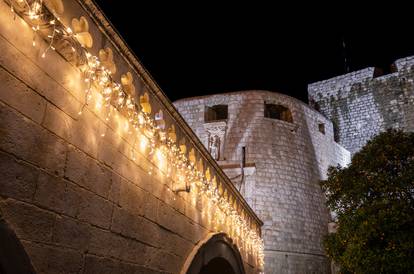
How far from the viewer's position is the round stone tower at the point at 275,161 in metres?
19.1

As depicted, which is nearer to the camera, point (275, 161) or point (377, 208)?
point (377, 208)

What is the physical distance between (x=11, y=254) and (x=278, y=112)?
21828 mm

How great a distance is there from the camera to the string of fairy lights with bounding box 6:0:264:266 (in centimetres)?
294

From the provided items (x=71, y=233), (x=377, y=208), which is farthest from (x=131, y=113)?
(x=377, y=208)

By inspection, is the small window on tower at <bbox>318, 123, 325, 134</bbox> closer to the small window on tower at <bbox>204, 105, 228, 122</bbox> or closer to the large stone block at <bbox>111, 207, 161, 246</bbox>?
the small window on tower at <bbox>204, 105, 228, 122</bbox>

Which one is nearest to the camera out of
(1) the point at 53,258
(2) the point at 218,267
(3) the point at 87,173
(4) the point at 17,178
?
(4) the point at 17,178

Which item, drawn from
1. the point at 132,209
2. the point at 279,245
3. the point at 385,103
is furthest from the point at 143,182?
the point at 385,103

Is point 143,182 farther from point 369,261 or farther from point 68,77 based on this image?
point 369,261

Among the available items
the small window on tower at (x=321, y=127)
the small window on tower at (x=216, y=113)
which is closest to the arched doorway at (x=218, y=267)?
the small window on tower at (x=216, y=113)

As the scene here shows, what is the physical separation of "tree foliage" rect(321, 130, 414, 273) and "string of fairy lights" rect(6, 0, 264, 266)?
572 cm

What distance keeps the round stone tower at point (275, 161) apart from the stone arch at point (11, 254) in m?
16.9

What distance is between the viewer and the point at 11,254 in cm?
246

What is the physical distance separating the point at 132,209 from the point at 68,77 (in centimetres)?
152

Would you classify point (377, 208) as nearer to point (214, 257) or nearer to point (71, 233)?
point (214, 257)
